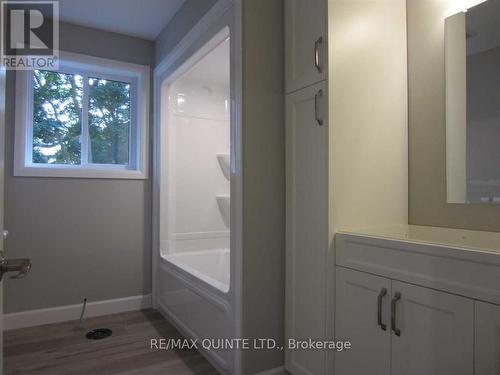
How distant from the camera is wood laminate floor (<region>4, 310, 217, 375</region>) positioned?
1.89 m

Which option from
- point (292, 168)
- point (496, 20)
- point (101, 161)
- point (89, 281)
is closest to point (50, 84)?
point (101, 161)

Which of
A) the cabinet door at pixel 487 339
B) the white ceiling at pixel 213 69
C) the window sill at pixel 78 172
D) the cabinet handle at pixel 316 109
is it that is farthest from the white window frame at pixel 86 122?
the cabinet door at pixel 487 339

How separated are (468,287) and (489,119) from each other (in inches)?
34.2

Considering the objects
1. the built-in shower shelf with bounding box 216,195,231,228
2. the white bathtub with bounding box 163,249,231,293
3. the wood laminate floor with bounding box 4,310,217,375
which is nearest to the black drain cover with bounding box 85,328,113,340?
the wood laminate floor with bounding box 4,310,217,375

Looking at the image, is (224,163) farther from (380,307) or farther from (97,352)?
(380,307)

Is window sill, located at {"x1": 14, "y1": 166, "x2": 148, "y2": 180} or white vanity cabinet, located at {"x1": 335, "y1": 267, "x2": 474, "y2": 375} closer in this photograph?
white vanity cabinet, located at {"x1": 335, "y1": 267, "x2": 474, "y2": 375}

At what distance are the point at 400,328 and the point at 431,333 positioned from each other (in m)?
0.12

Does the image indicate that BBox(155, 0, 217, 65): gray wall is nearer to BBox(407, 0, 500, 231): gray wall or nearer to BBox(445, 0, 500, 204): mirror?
BBox(407, 0, 500, 231): gray wall

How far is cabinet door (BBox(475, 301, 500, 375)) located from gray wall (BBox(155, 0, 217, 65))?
2055mm

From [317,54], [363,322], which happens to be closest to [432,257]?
[363,322]

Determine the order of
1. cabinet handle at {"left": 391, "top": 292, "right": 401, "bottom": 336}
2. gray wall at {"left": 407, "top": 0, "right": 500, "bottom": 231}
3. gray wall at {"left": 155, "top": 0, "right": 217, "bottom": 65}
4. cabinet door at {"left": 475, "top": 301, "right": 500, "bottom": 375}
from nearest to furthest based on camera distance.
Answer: cabinet door at {"left": 475, "top": 301, "right": 500, "bottom": 375}, cabinet handle at {"left": 391, "top": 292, "right": 401, "bottom": 336}, gray wall at {"left": 407, "top": 0, "right": 500, "bottom": 231}, gray wall at {"left": 155, "top": 0, "right": 217, "bottom": 65}

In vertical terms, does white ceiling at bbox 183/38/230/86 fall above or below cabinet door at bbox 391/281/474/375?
above

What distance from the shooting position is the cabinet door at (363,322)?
1.28 m

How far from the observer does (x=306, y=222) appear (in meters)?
1.62
